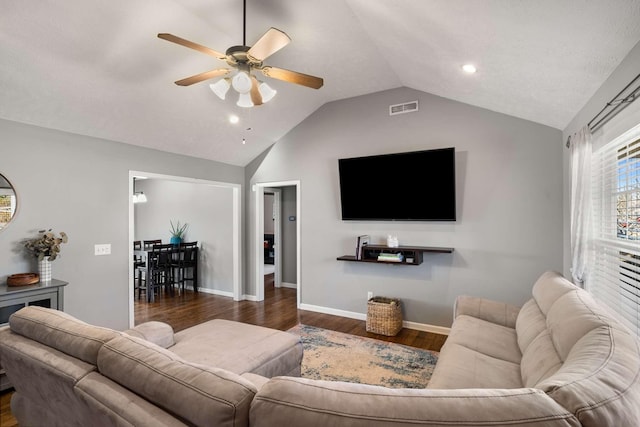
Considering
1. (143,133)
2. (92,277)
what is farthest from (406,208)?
(92,277)

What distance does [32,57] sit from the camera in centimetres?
260

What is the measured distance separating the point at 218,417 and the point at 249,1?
2900mm

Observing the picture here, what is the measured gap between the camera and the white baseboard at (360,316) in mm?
4012

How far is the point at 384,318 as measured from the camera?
3941 mm

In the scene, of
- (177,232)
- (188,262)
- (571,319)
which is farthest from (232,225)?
(571,319)

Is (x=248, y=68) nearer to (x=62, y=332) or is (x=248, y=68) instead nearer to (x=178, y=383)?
(x=62, y=332)

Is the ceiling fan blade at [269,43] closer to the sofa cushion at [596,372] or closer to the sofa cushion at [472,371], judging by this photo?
the sofa cushion at [596,372]

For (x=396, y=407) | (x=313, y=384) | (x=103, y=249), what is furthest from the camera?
(x=103, y=249)

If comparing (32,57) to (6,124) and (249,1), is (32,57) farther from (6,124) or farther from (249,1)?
(249,1)

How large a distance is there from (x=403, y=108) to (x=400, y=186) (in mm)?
1068

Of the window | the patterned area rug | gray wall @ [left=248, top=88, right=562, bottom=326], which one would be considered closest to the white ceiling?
gray wall @ [left=248, top=88, right=562, bottom=326]

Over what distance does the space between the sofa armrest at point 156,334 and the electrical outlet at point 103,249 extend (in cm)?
192

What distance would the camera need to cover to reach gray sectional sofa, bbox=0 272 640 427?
0.84 meters

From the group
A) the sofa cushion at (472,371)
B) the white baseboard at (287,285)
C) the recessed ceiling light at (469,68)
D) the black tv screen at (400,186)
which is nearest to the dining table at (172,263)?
the white baseboard at (287,285)
